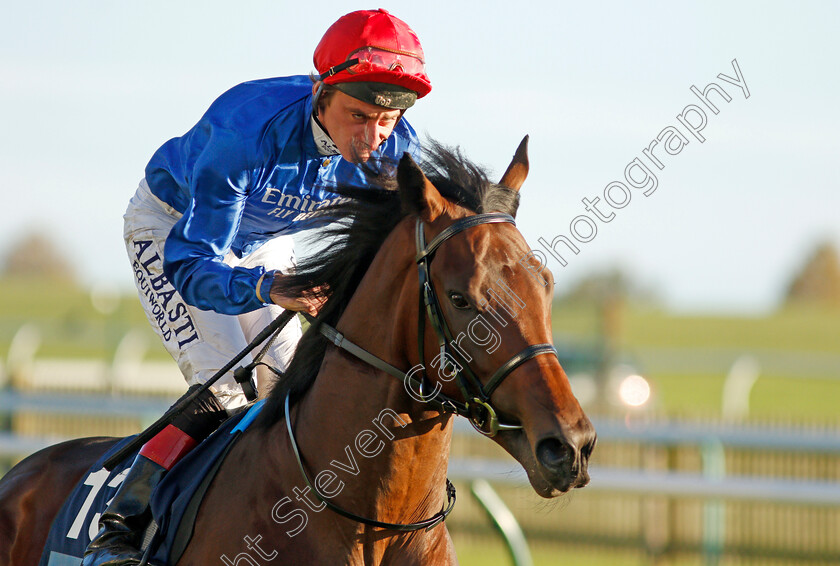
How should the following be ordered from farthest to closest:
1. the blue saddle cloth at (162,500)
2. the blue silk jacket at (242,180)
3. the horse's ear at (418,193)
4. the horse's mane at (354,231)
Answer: the blue silk jacket at (242,180)
the blue saddle cloth at (162,500)
the horse's mane at (354,231)
the horse's ear at (418,193)

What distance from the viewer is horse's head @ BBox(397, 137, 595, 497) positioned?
2125 mm

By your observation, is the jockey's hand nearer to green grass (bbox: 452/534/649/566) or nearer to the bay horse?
the bay horse

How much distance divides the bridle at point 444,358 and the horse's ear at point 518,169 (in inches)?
9.1

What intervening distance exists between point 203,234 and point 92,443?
117 cm

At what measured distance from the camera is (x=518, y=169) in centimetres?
268

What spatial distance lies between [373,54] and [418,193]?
57 centimetres

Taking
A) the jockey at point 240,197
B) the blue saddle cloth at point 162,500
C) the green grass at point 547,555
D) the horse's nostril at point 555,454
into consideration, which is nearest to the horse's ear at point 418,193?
the jockey at point 240,197

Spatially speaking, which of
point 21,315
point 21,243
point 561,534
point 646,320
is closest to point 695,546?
point 561,534

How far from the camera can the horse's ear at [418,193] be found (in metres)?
2.43

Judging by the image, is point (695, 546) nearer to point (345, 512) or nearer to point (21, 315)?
point (345, 512)

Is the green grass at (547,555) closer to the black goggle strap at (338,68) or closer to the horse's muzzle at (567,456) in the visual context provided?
the black goggle strap at (338,68)

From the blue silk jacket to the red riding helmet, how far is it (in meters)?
0.23

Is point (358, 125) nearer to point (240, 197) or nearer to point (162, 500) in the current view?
point (240, 197)

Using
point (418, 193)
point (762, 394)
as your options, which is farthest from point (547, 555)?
point (762, 394)
